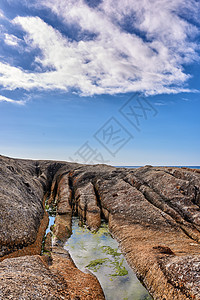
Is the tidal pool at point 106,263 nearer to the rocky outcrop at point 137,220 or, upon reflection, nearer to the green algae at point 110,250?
the green algae at point 110,250

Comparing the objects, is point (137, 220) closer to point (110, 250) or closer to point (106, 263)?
point (110, 250)

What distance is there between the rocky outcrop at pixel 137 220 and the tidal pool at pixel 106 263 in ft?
2.56

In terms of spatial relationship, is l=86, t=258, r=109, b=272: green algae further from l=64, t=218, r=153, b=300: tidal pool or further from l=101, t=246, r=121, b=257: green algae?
l=101, t=246, r=121, b=257: green algae

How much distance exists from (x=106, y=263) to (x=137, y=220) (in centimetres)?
819

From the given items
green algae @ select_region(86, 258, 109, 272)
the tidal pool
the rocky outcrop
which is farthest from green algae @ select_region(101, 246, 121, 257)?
green algae @ select_region(86, 258, 109, 272)

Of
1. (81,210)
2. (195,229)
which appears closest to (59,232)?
(81,210)

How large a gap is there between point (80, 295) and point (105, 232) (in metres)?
13.9

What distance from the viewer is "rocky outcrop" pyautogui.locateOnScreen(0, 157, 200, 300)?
39.4 ft

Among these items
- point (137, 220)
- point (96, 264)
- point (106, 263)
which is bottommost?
point (96, 264)

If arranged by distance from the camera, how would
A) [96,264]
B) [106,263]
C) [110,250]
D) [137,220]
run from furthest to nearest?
[137,220]
[110,250]
[106,263]
[96,264]

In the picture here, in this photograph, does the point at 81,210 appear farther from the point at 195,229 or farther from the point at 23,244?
the point at 195,229

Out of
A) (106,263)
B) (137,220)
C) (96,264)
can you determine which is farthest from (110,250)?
(137,220)

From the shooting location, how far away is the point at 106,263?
55.3 ft

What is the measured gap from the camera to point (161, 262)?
520 inches
